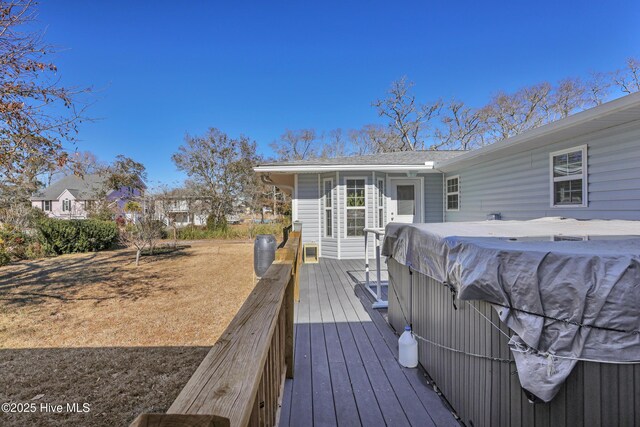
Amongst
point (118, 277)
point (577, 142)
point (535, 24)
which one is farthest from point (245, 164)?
point (577, 142)

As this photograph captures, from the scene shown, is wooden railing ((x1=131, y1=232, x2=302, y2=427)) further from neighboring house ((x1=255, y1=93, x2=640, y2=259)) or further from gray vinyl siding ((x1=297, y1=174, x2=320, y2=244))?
gray vinyl siding ((x1=297, y1=174, x2=320, y2=244))

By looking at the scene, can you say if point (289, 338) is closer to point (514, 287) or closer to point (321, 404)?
point (321, 404)

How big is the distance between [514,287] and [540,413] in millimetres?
616

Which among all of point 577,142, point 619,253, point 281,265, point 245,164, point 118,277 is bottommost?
point 118,277

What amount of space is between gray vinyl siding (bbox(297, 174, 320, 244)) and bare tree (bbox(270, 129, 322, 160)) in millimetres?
17913

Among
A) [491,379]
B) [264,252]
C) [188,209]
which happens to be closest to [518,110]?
[264,252]

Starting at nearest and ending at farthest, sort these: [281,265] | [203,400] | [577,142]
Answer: [203,400], [281,265], [577,142]

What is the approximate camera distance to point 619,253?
1289 millimetres

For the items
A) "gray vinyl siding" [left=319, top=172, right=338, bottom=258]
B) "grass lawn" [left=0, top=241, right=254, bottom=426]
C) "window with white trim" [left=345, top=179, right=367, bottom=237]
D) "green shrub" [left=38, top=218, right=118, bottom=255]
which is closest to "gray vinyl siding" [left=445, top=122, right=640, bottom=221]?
"window with white trim" [left=345, top=179, right=367, bottom=237]

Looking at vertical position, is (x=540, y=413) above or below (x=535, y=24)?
below

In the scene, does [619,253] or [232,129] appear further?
[232,129]

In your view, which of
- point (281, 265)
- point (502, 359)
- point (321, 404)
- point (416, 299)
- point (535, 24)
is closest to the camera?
point (502, 359)

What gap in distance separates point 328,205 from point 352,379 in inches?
243

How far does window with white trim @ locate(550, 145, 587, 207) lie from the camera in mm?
4641
